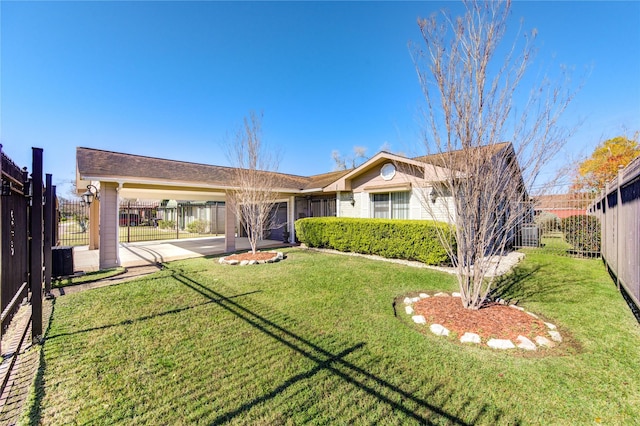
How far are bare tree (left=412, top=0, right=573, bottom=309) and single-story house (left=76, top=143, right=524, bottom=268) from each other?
3.15m

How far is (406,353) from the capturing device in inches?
128

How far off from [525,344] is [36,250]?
7.01 meters

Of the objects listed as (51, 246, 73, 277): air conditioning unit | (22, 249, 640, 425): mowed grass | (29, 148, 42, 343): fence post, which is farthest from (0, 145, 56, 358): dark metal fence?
(51, 246, 73, 277): air conditioning unit

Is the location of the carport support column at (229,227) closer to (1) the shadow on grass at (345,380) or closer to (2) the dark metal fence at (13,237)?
(2) the dark metal fence at (13,237)

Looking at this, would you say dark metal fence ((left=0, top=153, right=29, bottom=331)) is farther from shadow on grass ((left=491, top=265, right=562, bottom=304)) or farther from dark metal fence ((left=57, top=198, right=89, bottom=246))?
dark metal fence ((left=57, top=198, right=89, bottom=246))

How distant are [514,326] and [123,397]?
512 centimetres

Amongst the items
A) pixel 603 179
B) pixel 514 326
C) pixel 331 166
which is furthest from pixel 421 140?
pixel 331 166

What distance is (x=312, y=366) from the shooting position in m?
2.99

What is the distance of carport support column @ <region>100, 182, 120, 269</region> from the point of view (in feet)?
28.2

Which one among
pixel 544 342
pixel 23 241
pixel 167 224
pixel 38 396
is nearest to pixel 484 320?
pixel 544 342

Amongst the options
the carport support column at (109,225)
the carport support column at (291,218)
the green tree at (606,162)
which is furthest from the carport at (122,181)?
the green tree at (606,162)

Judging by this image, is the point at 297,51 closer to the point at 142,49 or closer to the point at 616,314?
the point at 142,49

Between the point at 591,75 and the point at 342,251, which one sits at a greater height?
the point at 591,75

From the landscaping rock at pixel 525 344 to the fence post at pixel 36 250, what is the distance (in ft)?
22.2
